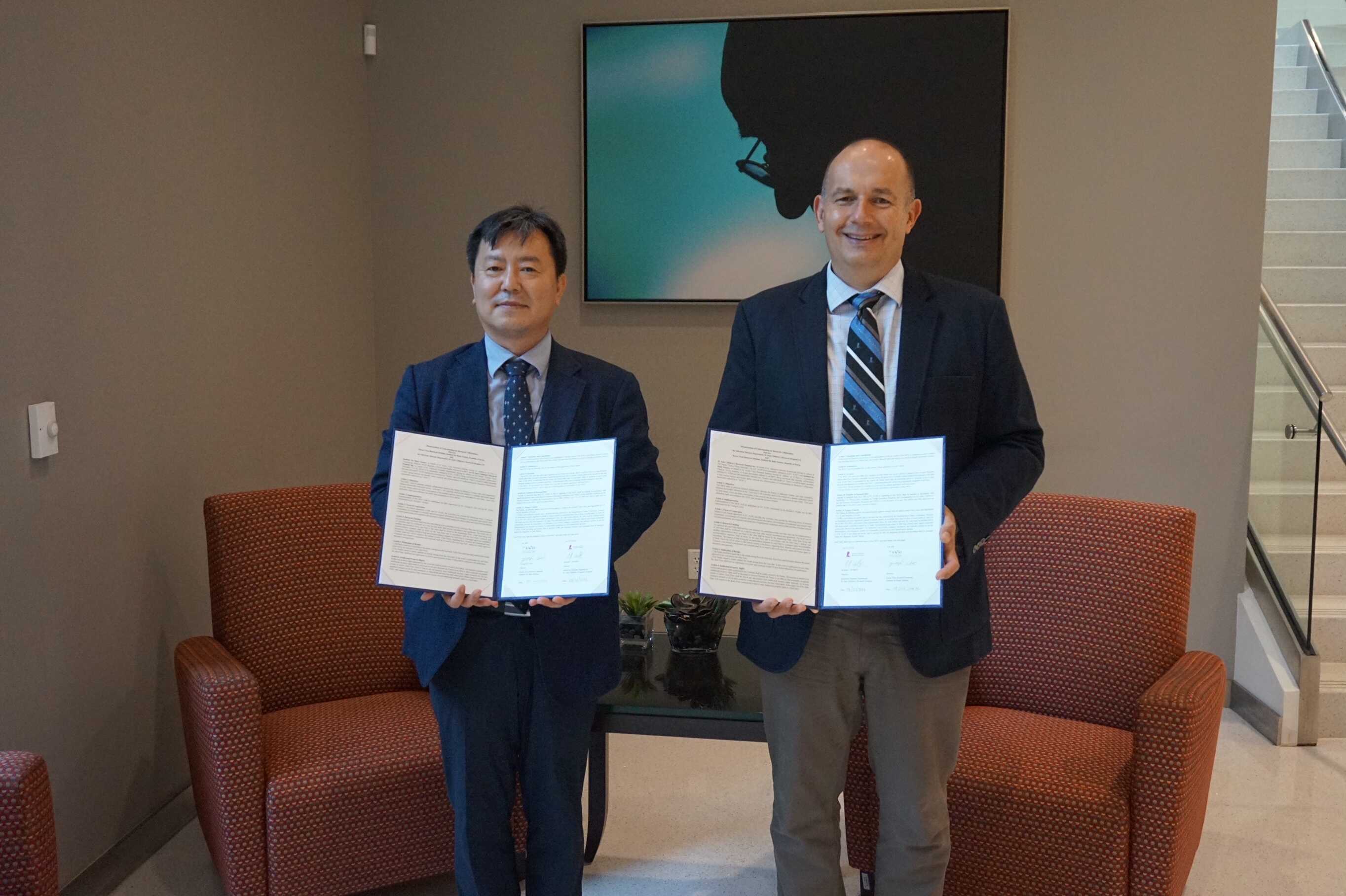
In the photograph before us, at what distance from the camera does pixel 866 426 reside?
6.49 feet

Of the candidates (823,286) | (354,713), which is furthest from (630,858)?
(823,286)

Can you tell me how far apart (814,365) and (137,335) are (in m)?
1.96

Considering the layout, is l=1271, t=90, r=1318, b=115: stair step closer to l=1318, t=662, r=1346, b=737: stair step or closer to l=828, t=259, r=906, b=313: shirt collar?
l=1318, t=662, r=1346, b=737: stair step

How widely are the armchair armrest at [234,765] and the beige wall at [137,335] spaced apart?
45cm

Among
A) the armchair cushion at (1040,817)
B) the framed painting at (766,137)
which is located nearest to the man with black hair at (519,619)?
the armchair cushion at (1040,817)

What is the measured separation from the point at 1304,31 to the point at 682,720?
6344mm

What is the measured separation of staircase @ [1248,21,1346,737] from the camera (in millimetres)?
3953

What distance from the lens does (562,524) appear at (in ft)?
6.64

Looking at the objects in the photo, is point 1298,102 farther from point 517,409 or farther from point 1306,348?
point 517,409

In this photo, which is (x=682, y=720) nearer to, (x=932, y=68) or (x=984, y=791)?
(x=984, y=791)

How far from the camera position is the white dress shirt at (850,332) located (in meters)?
1.99

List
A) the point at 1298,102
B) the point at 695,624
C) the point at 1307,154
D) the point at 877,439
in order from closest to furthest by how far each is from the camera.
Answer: the point at 877,439 < the point at 695,624 < the point at 1307,154 < the point at 1298,102

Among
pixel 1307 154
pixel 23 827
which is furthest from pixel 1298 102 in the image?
pixel 23 827

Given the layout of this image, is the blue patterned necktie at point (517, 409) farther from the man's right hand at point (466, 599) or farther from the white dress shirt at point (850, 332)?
the white dress shirt at point (850, 332)
